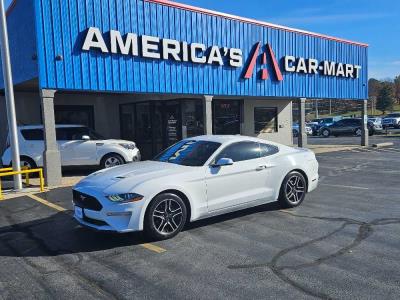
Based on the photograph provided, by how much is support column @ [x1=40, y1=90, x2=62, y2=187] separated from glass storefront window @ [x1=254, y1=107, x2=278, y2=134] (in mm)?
11828

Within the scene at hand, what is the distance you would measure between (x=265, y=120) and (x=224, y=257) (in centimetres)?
1677

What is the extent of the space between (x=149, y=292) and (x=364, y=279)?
2277 mm

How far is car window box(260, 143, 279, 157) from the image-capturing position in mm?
7196

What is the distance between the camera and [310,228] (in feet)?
20.0

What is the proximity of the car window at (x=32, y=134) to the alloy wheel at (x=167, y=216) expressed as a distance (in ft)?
27.8

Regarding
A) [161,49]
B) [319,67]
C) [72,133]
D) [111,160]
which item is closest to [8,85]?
[72,133]

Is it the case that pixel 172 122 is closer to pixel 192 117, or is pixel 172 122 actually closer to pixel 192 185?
pixel 192 117

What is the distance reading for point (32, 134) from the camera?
12.7 m

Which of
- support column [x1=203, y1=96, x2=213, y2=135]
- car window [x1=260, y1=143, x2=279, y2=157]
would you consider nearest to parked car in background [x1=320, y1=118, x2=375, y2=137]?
support column [x1=203, y1=96, x2=213, y2=135]

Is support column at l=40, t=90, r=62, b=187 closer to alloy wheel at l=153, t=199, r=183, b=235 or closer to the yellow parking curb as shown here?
the yellow parking curb

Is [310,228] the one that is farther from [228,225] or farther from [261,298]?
[261,298]

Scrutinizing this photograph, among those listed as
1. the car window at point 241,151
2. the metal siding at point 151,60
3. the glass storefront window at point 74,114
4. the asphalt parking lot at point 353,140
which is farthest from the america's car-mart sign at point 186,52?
the asphalt parking lot at point 353,140

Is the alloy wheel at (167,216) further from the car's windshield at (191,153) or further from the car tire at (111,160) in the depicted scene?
the car tire at (111,160)

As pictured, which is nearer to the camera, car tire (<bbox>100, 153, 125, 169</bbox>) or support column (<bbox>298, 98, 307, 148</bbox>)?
car tire (<bbox>100, 153, 125, 169</bbox>)
